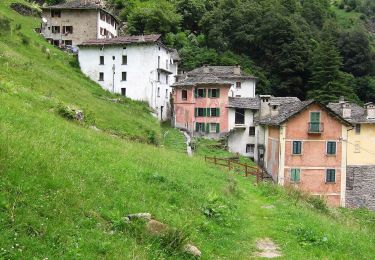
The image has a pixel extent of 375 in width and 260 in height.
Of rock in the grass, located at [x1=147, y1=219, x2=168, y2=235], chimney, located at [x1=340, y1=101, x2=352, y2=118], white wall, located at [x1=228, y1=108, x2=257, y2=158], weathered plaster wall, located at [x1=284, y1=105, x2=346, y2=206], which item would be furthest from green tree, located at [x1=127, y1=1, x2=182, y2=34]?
rock in the grass, located at [x1=147, y1=219, x2=168, y2=235]

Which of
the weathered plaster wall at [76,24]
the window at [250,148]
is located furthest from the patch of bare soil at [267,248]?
the weathered plaster wall at [76,24]

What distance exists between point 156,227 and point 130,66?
48.6m

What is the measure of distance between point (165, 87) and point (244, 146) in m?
15.0

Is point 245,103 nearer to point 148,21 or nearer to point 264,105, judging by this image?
point 264,105

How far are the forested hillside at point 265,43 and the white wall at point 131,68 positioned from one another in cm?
2311

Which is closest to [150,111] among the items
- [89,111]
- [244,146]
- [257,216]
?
[244,146]

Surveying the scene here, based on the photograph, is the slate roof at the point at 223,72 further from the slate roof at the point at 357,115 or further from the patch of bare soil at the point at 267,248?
the patch of bare soil at the point at 267,248

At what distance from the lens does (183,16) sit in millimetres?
98250

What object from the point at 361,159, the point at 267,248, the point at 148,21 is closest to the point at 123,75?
the point at 148,21

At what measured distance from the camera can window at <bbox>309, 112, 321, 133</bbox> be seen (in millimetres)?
44000

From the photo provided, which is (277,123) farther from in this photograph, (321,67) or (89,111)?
(321,67)

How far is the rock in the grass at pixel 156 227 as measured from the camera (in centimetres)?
1096

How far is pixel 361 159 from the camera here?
1972 inches

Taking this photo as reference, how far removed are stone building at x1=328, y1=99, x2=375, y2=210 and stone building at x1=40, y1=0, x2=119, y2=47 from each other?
136 feet
